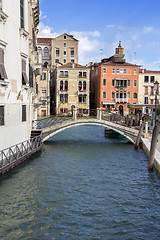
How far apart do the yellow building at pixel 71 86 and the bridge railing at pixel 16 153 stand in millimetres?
27864

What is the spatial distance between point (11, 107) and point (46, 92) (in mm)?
35733

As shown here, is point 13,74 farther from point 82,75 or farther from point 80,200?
point 82,75

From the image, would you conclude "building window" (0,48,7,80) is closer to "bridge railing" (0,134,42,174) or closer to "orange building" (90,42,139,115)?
"bridge railing" (0,134,42,174)

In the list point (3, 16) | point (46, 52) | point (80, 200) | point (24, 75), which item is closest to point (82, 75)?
point (46, 52)

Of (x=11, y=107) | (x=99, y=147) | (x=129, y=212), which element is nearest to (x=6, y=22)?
(x=11, y=107)

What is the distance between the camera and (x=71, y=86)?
4678 cm

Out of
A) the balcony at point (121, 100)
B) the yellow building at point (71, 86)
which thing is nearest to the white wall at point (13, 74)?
the yellow building at point (71, 86)

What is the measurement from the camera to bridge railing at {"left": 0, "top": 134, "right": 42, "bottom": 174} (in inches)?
480

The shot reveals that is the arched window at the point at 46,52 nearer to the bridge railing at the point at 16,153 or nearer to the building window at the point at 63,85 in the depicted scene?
the building window at the point at 63,85

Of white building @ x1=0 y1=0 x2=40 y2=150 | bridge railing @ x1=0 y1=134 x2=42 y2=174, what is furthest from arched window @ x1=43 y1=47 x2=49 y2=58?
white building @ x1=0 y1=0 x2=40 y2=150

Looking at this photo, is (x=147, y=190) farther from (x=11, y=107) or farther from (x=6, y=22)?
(x=6, y=22)

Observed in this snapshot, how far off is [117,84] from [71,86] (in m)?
8.12

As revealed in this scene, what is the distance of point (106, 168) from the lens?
1553cm

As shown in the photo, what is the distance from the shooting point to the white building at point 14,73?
42.3ft
